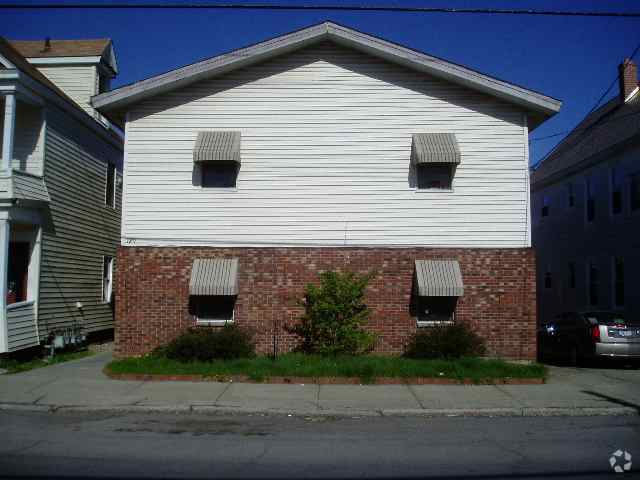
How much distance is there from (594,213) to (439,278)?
12605 mm

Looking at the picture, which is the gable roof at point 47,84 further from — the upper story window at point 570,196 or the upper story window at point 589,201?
the upper story window at point 570,196

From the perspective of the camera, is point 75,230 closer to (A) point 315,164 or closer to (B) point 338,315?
(A) point 315,164

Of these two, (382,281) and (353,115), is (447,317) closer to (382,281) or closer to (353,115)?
(382,281)

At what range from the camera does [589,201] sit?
24969 mm

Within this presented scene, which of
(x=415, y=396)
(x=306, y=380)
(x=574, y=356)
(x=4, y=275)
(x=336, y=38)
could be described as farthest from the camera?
(x=574, y=356)

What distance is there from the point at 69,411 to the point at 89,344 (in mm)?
10539

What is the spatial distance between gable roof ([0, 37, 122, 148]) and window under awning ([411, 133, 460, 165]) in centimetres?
1002

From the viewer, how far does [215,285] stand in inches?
576

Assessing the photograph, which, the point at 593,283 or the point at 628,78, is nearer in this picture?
the point at 593,283

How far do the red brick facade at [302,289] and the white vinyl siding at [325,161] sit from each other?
344 millimetres

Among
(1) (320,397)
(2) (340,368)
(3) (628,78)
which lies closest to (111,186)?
(2) (340,368)

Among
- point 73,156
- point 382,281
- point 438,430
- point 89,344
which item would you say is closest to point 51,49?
point 73,156

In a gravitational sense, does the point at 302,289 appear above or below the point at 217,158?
below

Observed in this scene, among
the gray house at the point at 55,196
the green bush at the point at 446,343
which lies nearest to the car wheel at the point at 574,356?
the green bush at the point at 446,343
